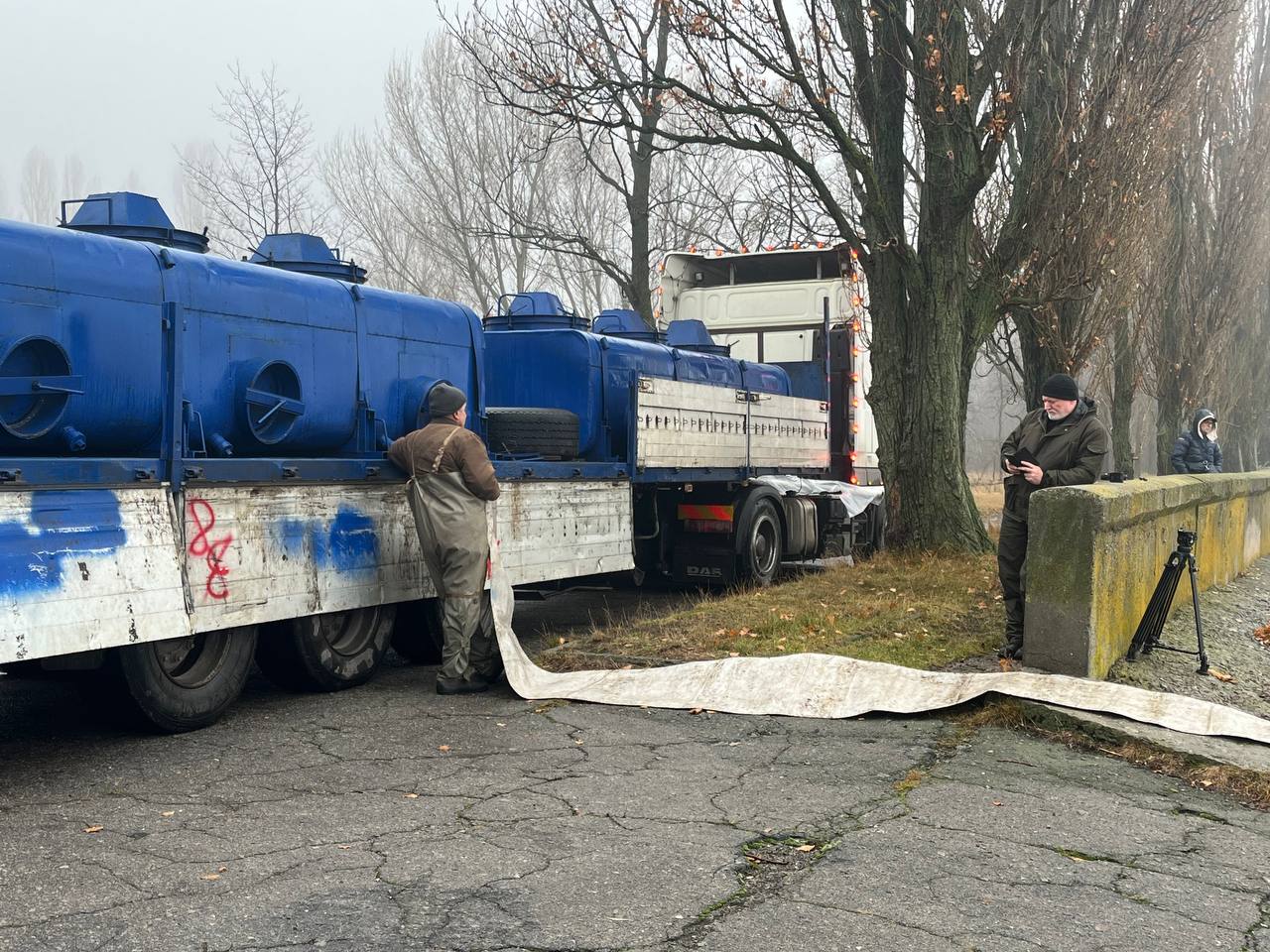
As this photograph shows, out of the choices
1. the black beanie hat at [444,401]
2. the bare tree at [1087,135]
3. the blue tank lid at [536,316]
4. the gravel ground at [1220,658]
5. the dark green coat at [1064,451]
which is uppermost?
the bare tree at [1087,135]

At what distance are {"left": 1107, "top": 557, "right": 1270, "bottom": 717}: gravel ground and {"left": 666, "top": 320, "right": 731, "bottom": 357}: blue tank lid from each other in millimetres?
5045

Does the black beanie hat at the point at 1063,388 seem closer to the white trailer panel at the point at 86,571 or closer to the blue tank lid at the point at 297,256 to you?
the blue tank lid at the point at 297,256

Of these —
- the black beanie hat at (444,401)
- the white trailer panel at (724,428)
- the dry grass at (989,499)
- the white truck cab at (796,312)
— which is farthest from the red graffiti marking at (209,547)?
the dry grass at (989,499)

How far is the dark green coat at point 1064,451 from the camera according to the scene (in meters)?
8.52

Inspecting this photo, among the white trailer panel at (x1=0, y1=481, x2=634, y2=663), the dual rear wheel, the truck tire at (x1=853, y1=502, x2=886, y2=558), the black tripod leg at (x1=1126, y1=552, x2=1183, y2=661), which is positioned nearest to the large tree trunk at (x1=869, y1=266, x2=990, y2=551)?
the truck tire at (x1=853, y1=502, x2=886, y2=558)

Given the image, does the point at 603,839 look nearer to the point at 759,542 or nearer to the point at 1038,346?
the point at 759,542

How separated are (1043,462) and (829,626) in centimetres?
187

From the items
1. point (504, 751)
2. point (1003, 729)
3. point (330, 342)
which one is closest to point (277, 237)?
point (330, 342)

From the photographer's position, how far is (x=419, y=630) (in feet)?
28.2

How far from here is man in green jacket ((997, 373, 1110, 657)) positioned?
8.52 m

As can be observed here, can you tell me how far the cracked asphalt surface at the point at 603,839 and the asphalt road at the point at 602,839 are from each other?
0.5 inches

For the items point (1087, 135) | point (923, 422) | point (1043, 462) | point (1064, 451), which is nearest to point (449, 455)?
point (1043, 462)

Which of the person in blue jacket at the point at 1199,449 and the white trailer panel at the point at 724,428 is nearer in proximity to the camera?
the white trailer panel at the point at 724,428

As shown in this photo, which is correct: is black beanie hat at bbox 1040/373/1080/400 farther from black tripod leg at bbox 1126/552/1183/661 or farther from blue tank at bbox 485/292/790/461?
blue tank at bbox 485/292/790/461
